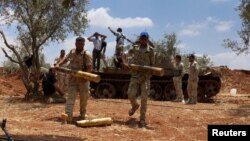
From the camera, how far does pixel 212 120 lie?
14211 mm

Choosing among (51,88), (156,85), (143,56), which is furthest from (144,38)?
(156,85)

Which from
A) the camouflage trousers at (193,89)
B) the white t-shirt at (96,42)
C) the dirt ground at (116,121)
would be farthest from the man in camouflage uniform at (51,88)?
the camouflage trousers at (193,89)

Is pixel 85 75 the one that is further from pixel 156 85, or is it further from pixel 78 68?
pixel 156 85

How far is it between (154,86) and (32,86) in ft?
18.1

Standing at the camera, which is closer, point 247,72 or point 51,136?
point 51,136

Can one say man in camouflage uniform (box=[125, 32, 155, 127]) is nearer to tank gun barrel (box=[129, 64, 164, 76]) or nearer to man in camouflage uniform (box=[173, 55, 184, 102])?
tank gun barrel (box=[129, 64, 164, 76])

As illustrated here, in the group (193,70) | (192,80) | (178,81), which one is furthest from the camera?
(178,81)

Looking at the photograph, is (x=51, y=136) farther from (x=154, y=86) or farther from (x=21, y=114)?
(x=154, y=86)

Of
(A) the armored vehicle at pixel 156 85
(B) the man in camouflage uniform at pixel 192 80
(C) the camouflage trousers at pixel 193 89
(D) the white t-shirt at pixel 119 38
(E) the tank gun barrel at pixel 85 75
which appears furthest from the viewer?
(A) the armored vehicle at pixel 156 85

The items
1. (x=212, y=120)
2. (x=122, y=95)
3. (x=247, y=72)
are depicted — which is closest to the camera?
(x=212, y=120)

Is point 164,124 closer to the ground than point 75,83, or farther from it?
closer to the ground

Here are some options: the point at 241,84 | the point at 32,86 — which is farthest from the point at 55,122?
the point at 241,84

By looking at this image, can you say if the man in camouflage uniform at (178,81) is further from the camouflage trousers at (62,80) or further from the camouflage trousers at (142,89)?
the camouflage trousers at (142,89)

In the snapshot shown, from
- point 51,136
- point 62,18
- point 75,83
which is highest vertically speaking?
point 62,18
